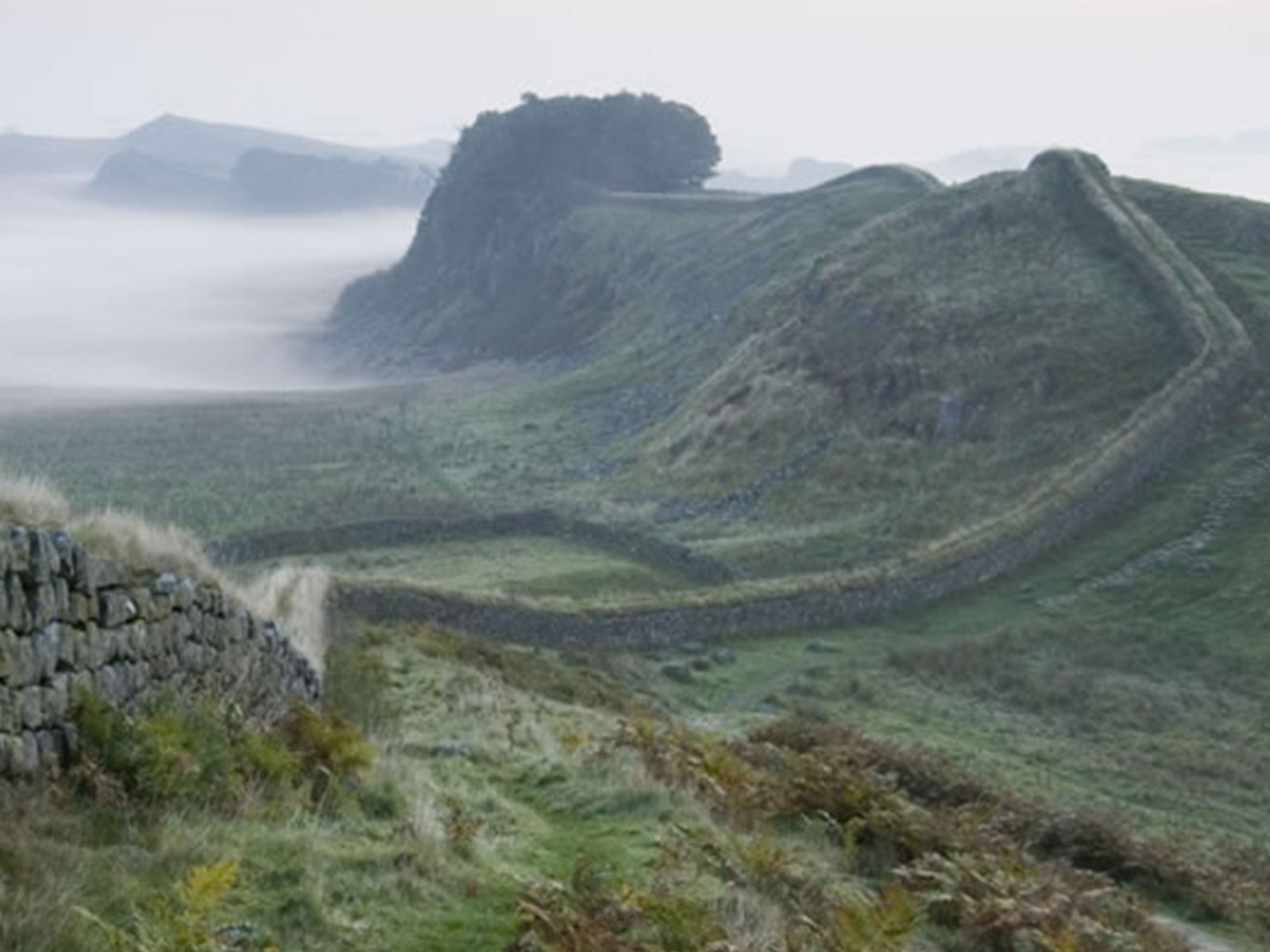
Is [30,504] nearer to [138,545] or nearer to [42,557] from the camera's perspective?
[138,545]

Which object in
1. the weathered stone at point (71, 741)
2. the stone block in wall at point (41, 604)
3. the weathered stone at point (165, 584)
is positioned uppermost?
the stone block in wall at point (41, 604)

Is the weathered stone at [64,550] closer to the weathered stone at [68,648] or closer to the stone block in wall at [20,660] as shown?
the weathered stone at [68,648]

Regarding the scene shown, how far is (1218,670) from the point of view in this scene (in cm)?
3178

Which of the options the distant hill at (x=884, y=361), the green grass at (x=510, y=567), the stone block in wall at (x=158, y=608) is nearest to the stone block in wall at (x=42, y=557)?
the stone block in wall at (x=158, y=608)

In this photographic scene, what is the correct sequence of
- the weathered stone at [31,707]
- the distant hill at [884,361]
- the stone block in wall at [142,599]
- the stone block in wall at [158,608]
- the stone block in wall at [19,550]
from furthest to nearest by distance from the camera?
the distant hill at [884,361]
the stone block in wall at [158,608]
the stone block in wall at [142,599]
the weathered stone at [31,707]
the stone block in wall at [19,550]

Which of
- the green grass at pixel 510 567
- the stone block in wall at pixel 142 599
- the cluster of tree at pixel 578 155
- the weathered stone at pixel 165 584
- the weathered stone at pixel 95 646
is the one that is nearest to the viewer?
the weathered stone at pixel 95 646

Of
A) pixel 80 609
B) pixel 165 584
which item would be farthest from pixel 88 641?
pixel 165 584

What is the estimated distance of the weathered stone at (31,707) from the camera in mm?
9031

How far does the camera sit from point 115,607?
403 inches

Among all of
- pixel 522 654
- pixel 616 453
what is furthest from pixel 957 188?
pixel 522 654

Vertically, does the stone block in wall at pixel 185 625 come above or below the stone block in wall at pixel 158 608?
below

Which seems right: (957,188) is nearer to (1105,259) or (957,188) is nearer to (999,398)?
(1105,259)

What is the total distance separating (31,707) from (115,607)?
123cm

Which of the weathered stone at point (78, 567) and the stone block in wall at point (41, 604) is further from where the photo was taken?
the weathered stone at point (78, 567)
